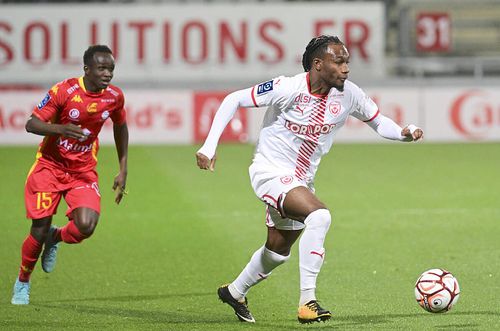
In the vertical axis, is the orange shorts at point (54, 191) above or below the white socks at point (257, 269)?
above

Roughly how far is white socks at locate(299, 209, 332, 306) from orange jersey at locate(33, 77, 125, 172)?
82.0 inches

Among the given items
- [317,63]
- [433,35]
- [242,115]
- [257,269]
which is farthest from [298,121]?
[433,35]

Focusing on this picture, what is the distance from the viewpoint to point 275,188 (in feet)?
25.1

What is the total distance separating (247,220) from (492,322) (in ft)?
20.9

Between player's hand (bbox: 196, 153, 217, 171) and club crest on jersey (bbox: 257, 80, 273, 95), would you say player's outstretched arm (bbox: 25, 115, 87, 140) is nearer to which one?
player's hand (bbox: 196, 153, 217, 171)

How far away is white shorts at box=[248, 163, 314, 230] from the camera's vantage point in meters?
7.62

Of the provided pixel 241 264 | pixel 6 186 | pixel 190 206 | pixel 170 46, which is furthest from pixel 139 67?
pixel 241 264

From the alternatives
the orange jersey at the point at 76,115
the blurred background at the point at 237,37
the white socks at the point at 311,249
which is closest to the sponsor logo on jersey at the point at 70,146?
the orange jersey at the point at 76,115

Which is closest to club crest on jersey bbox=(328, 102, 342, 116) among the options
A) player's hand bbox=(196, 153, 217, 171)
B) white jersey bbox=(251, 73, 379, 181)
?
white jersey bbox=(251, 73, 379, 181)

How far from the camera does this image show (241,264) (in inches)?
421

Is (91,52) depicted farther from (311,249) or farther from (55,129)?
(311,249)

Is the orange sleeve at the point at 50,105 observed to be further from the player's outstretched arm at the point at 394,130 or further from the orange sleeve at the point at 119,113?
the player's outstretched arm at the point at 394,130

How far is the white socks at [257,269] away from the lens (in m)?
7.89

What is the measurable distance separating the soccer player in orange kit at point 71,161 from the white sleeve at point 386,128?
198cm
